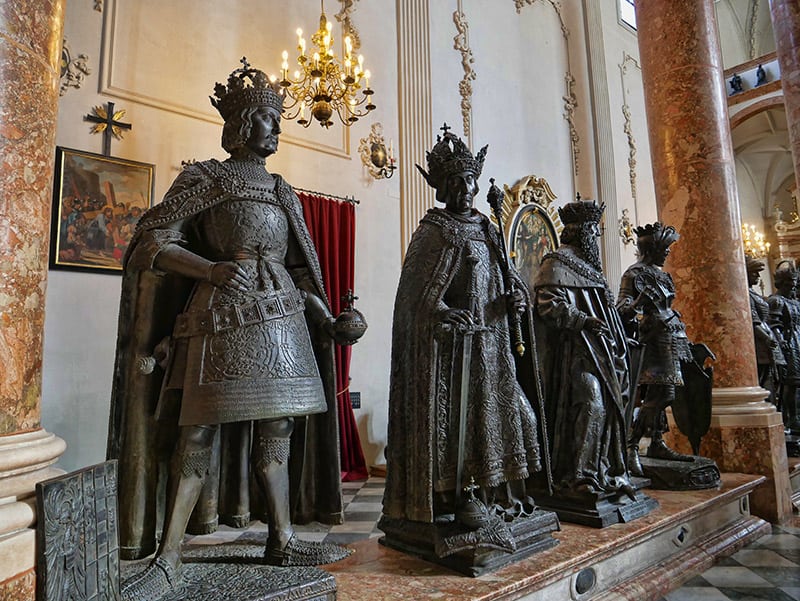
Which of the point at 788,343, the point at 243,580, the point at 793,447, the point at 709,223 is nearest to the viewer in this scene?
the point at 243,580

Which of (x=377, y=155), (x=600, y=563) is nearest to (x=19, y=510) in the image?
(x=600, y=563)

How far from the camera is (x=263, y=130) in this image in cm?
239

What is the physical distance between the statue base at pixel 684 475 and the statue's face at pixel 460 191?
2692 millimetres

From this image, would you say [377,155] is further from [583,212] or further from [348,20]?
[583,212]

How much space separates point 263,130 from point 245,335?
867mm

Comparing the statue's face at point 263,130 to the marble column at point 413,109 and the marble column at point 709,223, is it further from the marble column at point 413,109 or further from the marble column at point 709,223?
the marble column at point 413,109

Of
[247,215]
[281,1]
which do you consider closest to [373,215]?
[281,1]

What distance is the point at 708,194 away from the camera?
201 inches

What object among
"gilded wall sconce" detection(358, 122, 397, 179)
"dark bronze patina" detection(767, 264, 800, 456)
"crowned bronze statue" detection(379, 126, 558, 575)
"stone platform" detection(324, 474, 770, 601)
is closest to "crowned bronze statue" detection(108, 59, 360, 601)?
"stone platform" detection(324, 474, 770, 601)

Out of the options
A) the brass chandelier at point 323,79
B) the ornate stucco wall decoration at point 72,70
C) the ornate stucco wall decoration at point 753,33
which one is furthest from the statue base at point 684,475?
the ornate stucco wall decoration at point 753,33

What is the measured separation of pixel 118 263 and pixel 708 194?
5092 millimetres

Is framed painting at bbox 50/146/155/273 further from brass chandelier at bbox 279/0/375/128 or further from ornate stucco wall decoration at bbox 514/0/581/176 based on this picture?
ornate stucco wall decoration at bbox 514/0/581/176

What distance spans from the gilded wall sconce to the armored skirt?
430cm

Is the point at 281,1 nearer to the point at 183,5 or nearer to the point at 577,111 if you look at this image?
the point at 183,5
